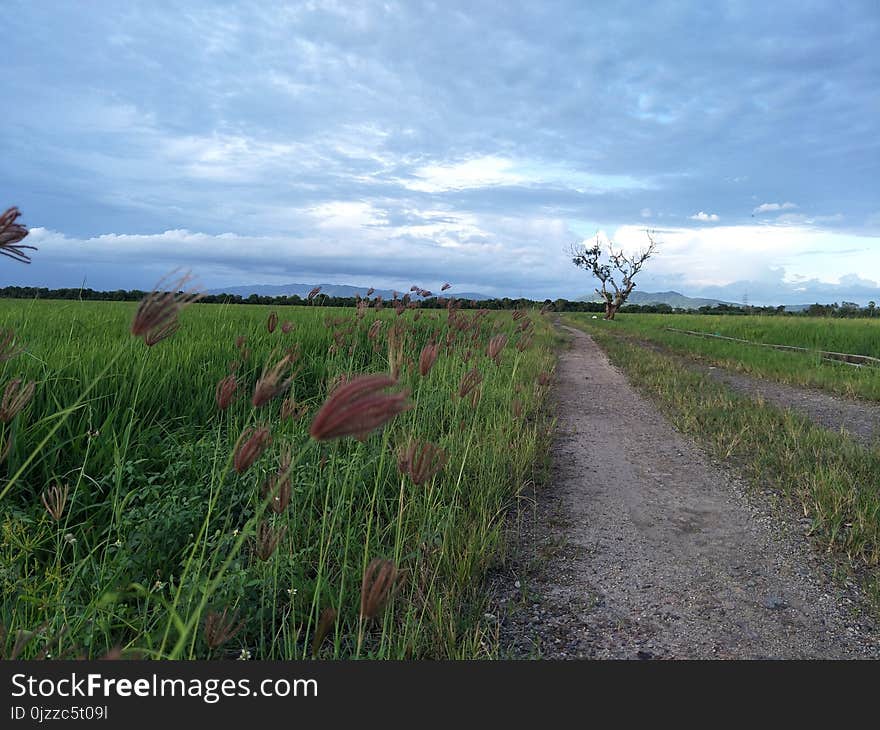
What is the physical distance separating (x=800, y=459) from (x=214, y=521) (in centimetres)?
423

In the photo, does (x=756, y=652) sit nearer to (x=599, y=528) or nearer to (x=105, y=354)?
(x=599, y=528)

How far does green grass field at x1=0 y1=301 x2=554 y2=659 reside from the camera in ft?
5.89

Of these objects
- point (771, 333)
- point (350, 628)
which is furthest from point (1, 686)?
point (771, 333)

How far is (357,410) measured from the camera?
95 cm

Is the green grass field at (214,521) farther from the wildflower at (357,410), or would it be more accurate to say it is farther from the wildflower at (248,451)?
the wildflower at (357,410)

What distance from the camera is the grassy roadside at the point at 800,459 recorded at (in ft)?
9.91

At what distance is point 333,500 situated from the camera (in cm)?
299

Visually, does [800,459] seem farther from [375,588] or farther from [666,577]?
[375,588]

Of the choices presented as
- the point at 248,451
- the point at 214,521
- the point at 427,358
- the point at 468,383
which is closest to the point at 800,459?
the point at 468,383

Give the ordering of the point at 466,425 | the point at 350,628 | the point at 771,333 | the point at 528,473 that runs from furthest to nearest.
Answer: the point at 771,333
the point at 466,425
the point at 528,473
the point at 350,628

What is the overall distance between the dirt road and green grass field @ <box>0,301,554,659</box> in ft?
0.86

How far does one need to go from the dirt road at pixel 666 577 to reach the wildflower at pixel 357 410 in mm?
1402

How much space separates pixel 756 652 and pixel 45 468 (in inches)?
132

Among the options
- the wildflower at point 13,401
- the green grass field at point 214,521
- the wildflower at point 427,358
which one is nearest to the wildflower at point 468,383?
the green grass field at point 214,521
